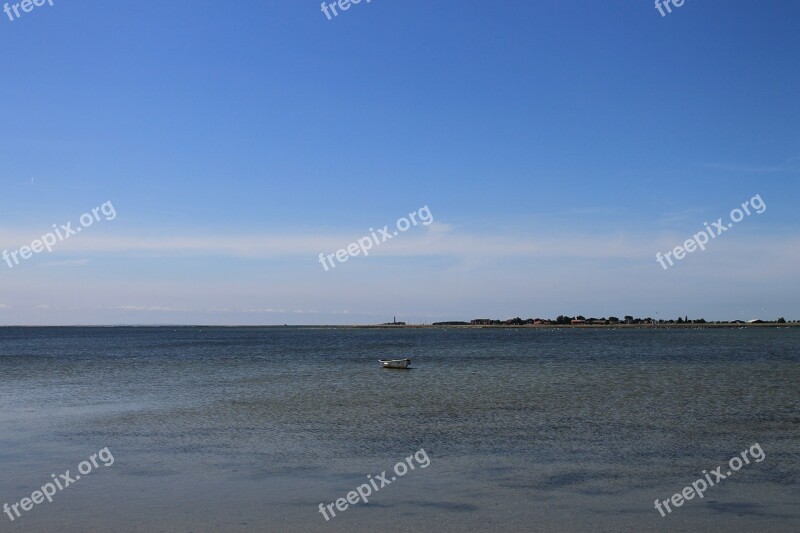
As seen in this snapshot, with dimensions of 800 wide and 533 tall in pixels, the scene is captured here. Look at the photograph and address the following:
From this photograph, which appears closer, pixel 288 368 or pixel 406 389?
pixel 406 389

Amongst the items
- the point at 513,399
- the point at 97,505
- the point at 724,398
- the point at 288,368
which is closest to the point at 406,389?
the point at 513,399

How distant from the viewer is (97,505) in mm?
15477

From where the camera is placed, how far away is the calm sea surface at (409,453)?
14578 mm

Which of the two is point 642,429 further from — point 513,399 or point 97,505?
point 97,505

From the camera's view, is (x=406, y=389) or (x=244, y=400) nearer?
(x=244, y=400)

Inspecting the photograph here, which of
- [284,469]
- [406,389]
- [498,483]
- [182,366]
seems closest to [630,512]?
[498,483]

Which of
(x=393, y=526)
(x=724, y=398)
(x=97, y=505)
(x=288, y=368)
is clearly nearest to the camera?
(x=393, y=526)

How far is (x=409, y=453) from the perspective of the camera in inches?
834

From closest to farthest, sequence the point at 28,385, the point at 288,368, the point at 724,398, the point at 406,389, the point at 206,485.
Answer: the point at 206,485, the point at 724,398, the point at 406,389, the point at 28,385, the point at 288,368

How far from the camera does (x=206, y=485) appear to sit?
17094 mm

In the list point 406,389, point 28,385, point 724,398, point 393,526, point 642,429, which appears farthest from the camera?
point 28,385

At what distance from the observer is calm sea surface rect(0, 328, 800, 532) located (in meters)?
14.6

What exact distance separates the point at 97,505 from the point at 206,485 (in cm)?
251

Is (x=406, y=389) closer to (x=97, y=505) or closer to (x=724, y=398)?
(x=724, y=398)
